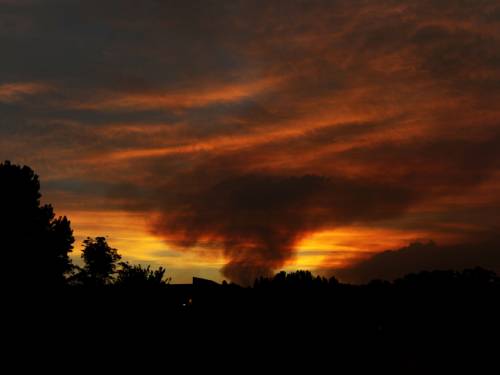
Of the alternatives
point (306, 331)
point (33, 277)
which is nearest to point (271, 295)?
point (306, 331)

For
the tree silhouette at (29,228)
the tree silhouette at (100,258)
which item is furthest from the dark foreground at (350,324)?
the tree silhouette at (100,258)

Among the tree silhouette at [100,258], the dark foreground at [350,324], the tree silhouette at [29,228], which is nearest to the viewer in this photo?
the dark foreground at [350,324]

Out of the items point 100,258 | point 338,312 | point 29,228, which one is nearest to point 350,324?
point 338,312

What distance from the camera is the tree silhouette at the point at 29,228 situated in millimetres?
48906

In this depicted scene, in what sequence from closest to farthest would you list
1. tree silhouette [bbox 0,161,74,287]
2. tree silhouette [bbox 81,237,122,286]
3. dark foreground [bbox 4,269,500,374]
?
1. dark foreground [bbox 4,269,500,374]
2. tree silhouette [bbox 0,161,74,287]
3. tree silhouette [bbox 81,237,122,286]

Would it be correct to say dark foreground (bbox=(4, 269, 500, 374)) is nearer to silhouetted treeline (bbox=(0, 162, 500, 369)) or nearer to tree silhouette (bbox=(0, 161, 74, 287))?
silhouetted treeline (bbox=(0, 162, 500, 369))

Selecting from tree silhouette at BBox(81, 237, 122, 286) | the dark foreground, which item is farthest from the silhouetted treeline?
tree silhouette at BBox(81, 237, 122, 286)

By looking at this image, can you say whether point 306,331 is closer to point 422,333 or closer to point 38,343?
point 422,333

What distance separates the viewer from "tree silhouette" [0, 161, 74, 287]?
160ft

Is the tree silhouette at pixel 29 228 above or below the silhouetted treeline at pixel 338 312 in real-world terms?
above

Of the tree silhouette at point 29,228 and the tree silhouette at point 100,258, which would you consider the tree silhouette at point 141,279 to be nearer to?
the tree silhouette at point 29,228

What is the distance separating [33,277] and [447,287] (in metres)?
23.5

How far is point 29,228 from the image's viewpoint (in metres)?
52.5

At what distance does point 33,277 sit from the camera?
36812 mm
